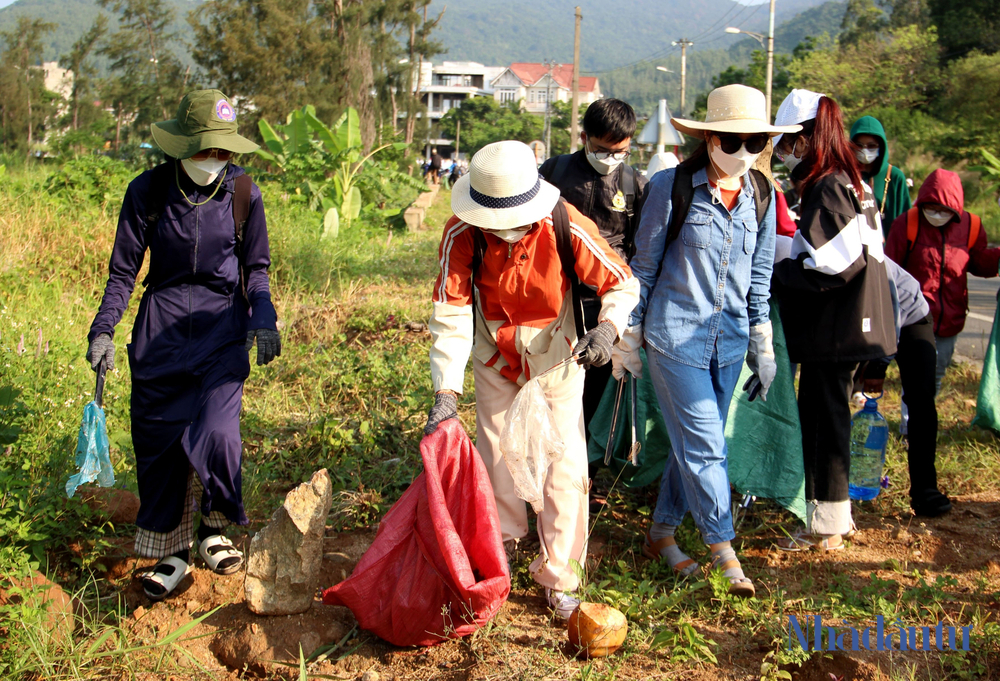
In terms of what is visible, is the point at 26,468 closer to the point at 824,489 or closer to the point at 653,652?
the point at 653,652

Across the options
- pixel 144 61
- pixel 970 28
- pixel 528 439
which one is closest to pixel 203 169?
pixel 528 439

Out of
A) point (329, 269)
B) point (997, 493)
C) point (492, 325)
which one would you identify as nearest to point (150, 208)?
point (492, 325)

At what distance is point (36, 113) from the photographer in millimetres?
40312

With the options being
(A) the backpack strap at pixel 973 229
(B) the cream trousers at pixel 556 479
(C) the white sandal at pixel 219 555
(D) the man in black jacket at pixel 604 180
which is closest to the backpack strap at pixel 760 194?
(D) the man in black jacket at pixel 604 180

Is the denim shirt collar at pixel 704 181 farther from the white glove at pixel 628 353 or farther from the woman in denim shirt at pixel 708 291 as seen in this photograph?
the white glove at pixel 628 353

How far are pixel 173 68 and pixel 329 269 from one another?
32359 mm

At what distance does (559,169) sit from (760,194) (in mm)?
1164

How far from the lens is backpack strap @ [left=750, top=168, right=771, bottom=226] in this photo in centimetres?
337

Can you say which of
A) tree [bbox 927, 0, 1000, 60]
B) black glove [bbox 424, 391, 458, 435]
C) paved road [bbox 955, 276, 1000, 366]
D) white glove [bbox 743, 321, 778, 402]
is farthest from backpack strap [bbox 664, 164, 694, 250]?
tree [bbox 927, 0, 1000, 60]

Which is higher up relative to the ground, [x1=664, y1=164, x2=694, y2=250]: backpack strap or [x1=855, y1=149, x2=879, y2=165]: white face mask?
[x1=855, y1=149, x2=879, y2=165]: white face mask

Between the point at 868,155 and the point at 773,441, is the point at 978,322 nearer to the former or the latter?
the point at 868,155

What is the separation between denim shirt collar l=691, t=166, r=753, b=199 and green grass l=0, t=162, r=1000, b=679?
154 cm

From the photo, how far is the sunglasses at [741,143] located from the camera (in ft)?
10.5

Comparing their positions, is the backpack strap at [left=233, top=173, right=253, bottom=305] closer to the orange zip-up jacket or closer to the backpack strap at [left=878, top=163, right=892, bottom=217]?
the orange zip-up jacket
